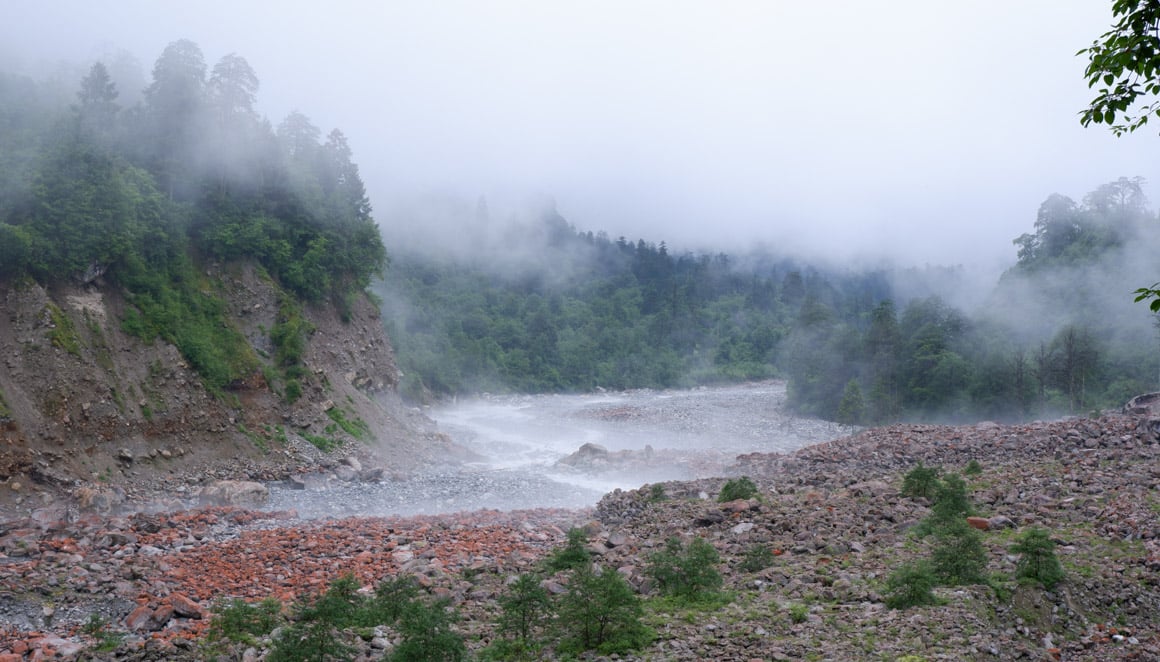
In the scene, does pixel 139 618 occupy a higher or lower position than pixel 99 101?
lower

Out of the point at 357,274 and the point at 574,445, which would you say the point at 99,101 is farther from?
the point at 574,445

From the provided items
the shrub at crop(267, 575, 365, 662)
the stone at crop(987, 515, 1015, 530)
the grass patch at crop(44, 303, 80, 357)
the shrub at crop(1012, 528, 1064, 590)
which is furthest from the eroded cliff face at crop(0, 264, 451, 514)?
the shrub at crop(1012, 528, 1064, 590)

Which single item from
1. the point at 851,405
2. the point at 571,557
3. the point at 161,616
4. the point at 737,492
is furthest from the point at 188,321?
the point at 851,405

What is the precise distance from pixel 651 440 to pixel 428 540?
26362 millimetres

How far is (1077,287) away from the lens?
42938mm

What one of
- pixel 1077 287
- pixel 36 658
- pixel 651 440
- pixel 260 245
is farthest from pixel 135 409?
pixel 1077 287

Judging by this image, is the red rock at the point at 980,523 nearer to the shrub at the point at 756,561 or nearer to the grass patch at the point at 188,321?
the shrub at the point at 756,561

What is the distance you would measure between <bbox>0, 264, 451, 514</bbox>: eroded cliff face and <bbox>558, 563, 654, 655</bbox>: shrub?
14.8 metres

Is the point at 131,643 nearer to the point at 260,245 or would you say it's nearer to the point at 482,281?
the point at 260,245

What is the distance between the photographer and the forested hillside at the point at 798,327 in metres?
37.4

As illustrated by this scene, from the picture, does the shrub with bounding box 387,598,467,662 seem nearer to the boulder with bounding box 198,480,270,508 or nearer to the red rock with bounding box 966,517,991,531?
the red rock with bounding box 966,517,991,531

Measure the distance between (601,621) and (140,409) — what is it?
1792 cm

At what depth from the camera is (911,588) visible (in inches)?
286

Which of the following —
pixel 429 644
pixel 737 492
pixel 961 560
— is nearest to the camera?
pixel 429 644
